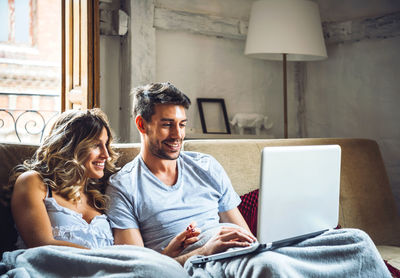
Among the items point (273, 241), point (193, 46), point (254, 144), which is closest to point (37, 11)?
point (193, 46)

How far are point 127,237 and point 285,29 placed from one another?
2.04 m

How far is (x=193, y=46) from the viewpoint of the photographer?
3510 mm

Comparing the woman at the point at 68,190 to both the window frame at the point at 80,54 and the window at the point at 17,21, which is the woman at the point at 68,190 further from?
the window at the point at 17,21

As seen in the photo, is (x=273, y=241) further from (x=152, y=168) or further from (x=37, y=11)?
(x=37, y=11)

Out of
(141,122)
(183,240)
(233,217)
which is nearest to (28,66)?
(141,122)

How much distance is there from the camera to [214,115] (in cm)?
358

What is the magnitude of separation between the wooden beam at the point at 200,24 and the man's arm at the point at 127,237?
1948 mm

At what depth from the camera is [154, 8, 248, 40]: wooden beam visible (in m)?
3.31

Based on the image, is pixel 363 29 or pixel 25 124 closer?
pixel 363 29

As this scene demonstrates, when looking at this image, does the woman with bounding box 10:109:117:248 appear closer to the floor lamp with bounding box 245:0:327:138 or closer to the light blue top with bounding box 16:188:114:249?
the light blue top with bounding box 16:188:114:249

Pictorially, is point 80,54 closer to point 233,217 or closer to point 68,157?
point 68,157

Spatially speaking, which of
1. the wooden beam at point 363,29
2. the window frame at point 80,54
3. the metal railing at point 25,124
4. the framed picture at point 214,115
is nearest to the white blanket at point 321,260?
the window frame at point 80,54

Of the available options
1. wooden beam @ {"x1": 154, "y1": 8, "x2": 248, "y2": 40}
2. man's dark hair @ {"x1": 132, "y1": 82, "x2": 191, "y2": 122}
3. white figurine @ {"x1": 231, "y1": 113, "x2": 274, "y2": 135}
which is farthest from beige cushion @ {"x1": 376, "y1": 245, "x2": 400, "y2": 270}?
wooden beam @ {"x1": 154, "y1": 8, "x2": 248, "y2": 40}

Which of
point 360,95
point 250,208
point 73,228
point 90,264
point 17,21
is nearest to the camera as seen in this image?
point 90,264
